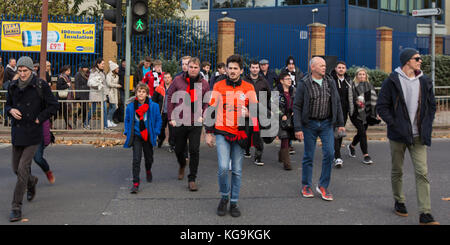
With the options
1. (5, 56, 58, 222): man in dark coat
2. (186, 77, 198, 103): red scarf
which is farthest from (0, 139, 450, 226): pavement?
(186, 77, 198, 103): red scarf

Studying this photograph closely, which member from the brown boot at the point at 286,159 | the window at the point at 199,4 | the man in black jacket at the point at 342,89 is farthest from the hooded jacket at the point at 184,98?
the window at the point at 199,4

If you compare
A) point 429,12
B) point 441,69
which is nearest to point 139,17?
point 429,12

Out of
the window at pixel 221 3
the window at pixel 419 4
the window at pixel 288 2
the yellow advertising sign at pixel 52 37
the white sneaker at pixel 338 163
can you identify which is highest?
the window at pixel 419 4

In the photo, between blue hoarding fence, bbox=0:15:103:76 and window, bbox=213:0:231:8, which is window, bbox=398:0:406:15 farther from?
blue hoarding fence, bbox=0:15:103:76

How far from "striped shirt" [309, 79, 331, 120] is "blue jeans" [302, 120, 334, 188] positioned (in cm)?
9

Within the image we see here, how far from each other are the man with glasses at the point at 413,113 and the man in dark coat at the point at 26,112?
12.6ft

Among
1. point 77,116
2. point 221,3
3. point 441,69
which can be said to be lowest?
point 77,116

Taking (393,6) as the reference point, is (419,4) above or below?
above

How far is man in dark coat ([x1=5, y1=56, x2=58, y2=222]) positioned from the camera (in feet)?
20.1

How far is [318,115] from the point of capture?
22.4 ft

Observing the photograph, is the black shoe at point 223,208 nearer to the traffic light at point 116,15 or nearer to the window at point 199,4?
the traffic light at point 116,15

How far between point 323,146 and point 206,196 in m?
1.62

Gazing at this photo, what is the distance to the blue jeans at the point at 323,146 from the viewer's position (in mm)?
6816

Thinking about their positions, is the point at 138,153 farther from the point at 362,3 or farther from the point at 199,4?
the point at 199,4
